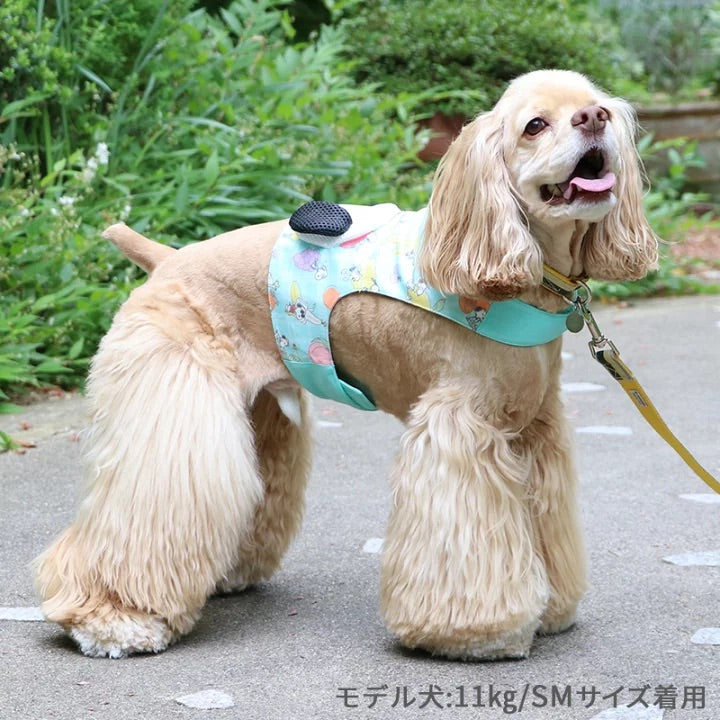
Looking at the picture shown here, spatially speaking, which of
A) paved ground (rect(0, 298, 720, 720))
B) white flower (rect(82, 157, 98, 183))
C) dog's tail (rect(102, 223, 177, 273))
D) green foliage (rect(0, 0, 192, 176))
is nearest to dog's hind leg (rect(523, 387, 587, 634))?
paved ground (rect(0, 298, 720, 720))

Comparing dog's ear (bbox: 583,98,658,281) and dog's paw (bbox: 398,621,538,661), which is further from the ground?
dog's ear (bbox: 583,98,658,281)

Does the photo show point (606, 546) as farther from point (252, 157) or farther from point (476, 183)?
point (252, 157)

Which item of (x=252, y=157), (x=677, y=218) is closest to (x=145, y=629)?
(x=252, y=157)

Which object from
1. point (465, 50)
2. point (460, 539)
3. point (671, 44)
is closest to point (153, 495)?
point (460, 539)

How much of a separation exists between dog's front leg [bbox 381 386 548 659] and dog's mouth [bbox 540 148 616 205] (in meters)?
0.52

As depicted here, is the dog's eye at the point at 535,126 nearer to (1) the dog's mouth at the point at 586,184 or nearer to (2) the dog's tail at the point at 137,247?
(1) the dog's mouth at the point at 586,184

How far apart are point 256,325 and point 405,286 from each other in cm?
48

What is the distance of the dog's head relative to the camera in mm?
2791

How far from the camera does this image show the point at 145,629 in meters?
3.18

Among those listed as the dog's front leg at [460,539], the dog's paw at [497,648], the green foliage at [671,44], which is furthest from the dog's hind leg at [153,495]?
the green foliage at [671,44]

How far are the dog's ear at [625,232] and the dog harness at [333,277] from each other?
17 cm

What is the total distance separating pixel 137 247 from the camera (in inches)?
140

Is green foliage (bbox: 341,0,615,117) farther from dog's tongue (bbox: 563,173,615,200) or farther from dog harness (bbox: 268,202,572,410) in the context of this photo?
dog's tongue (bbox: 563,173,615,200)

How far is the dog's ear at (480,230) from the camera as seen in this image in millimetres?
2824
